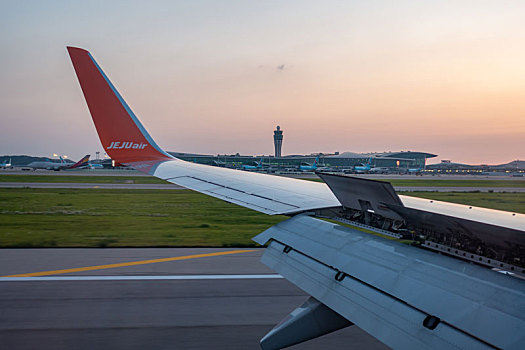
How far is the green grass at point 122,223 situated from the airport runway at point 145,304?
1486 mm

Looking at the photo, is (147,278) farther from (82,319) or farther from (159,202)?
(159,202)

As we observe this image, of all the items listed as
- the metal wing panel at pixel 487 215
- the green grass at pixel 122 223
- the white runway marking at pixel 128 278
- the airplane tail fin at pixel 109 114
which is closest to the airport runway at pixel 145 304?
the white runway marking at pixel 128 278

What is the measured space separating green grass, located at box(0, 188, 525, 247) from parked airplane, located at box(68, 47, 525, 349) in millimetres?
5172

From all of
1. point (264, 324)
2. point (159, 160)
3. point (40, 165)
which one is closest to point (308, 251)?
point (264, 324)

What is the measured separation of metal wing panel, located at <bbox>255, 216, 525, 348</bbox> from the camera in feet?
4.23

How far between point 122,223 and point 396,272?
32.2ft

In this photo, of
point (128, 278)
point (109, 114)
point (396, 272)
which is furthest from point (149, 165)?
point (396, 272)

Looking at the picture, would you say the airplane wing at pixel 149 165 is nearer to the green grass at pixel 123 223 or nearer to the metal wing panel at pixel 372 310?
the metal wing panel at pixel 372 310

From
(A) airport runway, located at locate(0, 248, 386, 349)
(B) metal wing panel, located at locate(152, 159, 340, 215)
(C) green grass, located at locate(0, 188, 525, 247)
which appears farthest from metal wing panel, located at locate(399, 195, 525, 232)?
(C) green grass, located at locate(0, 188, 525, 247)

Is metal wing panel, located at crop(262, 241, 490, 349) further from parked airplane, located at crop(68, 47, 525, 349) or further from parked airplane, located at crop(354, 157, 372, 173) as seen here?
parked airplane, located at crop(354, 157, 372, 173)

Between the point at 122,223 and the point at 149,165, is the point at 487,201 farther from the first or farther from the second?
the point at 149,165

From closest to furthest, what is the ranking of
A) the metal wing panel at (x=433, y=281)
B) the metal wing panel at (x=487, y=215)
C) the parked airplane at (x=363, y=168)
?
the metal wing panel at (x=433, y=281), the metal wing panel at (x=487, y=215), the parked airplane at (x=363, y=168)

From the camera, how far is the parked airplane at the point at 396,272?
1.35 metres

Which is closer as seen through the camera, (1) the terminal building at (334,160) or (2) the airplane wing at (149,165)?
(2) the airplane wing at (149,165)
